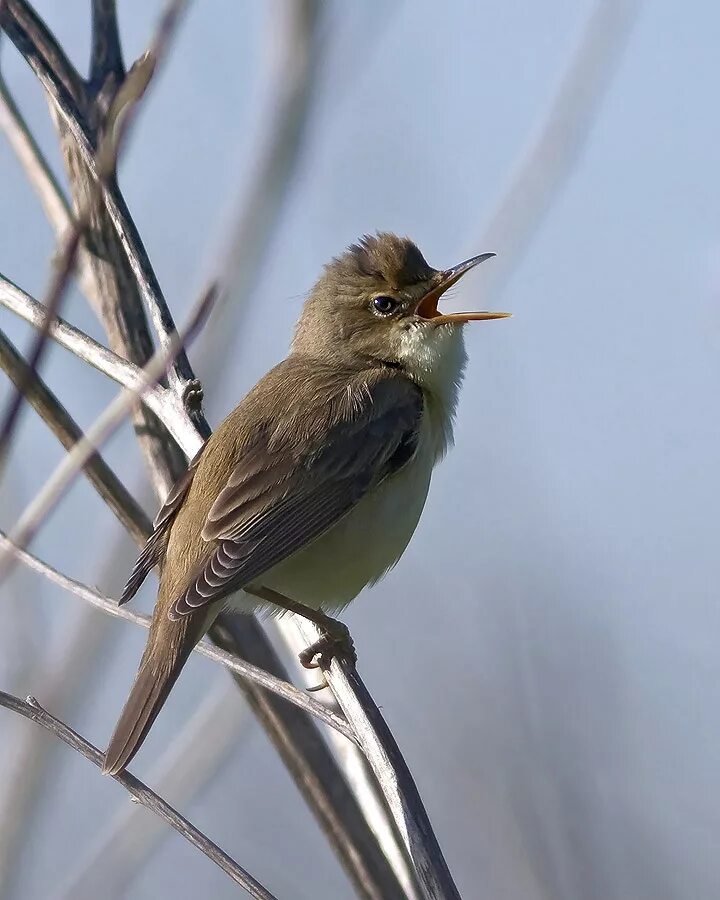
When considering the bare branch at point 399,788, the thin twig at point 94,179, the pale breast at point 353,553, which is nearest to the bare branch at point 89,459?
the thin twig at point 94,179

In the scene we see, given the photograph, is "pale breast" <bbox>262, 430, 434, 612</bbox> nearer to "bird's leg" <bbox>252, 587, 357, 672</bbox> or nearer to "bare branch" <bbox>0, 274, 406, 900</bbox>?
"bird's leg" <bbox>252, 587, 357, 672</bbox>

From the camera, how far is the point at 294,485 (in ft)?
9.38

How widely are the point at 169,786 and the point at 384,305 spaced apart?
4.79 feet

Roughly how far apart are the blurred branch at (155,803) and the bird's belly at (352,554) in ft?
3.17

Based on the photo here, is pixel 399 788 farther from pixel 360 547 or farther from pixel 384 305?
pixel 384 305

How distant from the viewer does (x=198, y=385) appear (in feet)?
8.96

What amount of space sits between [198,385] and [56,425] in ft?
1.30

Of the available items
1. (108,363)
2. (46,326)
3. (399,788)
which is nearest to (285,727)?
(399,788)

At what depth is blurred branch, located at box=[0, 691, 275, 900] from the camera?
1778 mm

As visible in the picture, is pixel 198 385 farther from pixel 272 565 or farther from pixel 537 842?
pixel 537 842

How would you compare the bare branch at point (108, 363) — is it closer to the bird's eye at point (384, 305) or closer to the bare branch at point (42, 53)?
the bare branch at point (42, 53)

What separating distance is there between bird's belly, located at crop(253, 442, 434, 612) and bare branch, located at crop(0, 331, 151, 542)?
0.37 metres

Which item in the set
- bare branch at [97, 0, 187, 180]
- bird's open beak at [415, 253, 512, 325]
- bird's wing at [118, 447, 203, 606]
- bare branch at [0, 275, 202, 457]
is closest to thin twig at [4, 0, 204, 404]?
bare branch at [0, 275, 202, 457]

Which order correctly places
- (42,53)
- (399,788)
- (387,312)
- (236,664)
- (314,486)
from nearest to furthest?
(399,788)
(236,664)
(42,53)
(314,486)
(387,312)
